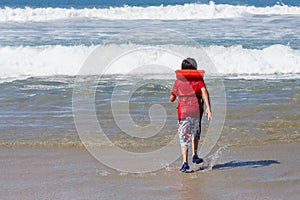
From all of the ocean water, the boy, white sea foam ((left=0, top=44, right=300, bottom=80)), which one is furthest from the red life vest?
white sea foam ((left=0, top=44, right=300, bottom=80))

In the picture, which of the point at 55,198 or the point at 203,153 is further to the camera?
the point at 203,153

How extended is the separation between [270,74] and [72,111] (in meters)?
6.86

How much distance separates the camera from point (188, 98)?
6.56 metres

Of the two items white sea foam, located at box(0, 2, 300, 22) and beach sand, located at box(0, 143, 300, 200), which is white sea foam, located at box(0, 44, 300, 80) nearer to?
beach sand, located at box(0, 143, 300, 200)

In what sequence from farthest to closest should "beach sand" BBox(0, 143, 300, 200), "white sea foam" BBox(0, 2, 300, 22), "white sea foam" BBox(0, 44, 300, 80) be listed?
"white sea foam" BBox(0, 2, 300, 22) < "white sea foam" BBox(0, 44, 300, 80) < "beach sand" BBox(0, 143, 300, 200)

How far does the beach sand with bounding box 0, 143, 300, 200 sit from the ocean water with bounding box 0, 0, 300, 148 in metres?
0.68

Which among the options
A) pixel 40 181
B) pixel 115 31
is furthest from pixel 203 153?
pixel 115 31

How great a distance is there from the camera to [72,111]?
32.7 ft

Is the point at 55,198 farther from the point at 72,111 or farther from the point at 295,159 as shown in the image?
the point at 72,111

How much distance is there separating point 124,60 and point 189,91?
973 centimetres

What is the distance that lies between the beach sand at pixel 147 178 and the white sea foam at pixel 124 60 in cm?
788

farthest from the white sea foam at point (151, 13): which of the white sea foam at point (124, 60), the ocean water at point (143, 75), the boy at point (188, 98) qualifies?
the boy at point (188, 98)

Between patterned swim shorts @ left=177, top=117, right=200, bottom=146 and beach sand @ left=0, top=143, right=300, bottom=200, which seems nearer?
beach sand @ left=0, top=143, right=300, bottom=200

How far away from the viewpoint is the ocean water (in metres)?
8.70
